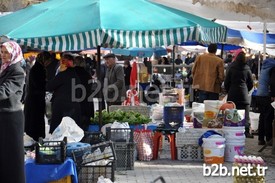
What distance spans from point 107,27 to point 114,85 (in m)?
6.96

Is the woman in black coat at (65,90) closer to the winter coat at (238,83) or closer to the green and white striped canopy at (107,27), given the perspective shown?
the green and white striped canopy at (107,27)

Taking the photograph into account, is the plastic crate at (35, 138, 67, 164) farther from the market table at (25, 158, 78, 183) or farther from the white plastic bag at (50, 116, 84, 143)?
the white plastic bag at (50, 116, 84, 143)

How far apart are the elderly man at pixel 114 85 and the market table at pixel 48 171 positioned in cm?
653

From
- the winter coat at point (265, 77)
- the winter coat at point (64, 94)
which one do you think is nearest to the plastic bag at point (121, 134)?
the winter coat at point (64, 94)

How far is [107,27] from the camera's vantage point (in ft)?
22.7

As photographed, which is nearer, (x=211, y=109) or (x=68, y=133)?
(x=68, y=133)

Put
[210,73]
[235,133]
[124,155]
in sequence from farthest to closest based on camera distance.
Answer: [210,73] → [235,133] → [124,155]

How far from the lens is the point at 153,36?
7129mm

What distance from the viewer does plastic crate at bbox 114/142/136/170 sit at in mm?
9148

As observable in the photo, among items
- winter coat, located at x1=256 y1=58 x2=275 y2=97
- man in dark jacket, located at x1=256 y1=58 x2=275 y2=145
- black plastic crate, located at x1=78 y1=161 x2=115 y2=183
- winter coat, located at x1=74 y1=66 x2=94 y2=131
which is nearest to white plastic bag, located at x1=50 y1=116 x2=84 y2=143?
black plastic crate, located at x1=78 y1=161 x2=115 y2=183

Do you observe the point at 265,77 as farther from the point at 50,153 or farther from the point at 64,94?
the point at 50,153

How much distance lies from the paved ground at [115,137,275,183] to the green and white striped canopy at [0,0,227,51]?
7.31 feet

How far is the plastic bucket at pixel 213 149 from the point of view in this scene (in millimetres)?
9703

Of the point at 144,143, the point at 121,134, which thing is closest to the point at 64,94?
the point at 121,134
